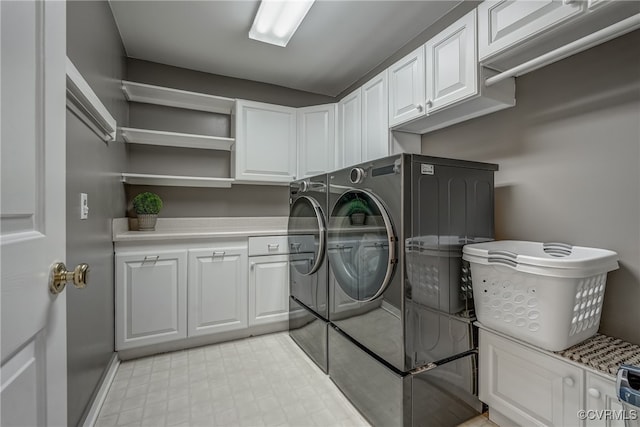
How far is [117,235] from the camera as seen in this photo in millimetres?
1965

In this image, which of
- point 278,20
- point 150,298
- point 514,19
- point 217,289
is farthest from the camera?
point 217,289

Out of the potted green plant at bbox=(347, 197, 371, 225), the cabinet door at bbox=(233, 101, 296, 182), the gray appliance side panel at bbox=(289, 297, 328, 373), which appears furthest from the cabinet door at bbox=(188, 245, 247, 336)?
the potted green plant at bbox=(347, 197, 371, 225)


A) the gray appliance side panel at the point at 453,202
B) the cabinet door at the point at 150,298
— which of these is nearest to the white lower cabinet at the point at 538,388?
the gray appliance side panel at the point at 453,202

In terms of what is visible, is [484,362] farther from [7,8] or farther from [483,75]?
[7,8]

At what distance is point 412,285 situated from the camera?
50.0 inches

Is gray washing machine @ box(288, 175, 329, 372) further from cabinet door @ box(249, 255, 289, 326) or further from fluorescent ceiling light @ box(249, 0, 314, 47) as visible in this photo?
fluorescent ceiling light @ box(249, 0, 314, 47)

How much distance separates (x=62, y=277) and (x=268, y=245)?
69.3 inches

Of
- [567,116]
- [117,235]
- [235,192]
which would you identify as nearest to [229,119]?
[235,192]

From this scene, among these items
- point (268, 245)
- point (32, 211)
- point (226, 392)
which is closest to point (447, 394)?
point (226, 392)

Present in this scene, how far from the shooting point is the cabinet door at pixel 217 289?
2.17 meters

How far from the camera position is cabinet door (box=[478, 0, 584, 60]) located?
3.84ft

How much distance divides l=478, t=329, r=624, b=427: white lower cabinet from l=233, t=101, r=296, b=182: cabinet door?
2072 millimetres

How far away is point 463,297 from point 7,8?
71.9 inches

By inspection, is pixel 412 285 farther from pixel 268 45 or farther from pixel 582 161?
pixel 268 45
